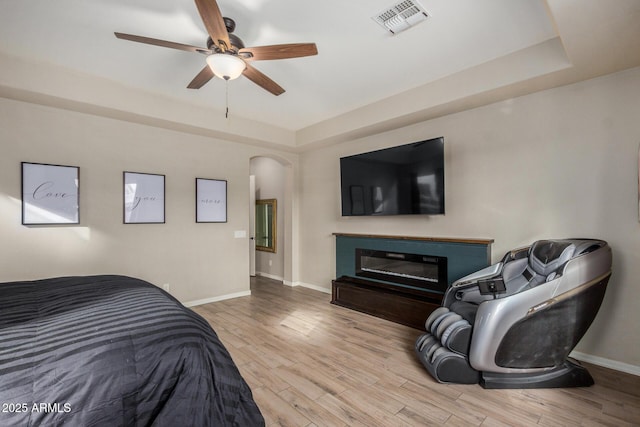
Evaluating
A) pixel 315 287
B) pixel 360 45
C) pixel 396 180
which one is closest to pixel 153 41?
pixel 360 45

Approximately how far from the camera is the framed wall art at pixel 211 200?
14.6 feet

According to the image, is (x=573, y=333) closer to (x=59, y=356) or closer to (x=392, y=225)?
(x=392, y=225)

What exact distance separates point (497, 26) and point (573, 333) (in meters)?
2.42

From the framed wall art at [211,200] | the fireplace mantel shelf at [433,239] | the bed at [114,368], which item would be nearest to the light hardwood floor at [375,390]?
the bed at [114,368]

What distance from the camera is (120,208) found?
3.76 meters

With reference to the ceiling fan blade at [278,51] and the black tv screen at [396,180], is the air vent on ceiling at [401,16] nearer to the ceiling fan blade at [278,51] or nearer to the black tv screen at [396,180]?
the ceiling fan blade at [278,51]

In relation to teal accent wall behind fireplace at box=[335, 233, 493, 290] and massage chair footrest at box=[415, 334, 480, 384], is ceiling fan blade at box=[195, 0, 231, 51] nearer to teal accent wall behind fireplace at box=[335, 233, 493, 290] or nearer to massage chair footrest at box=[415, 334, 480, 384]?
massage chair footrest at box=[415, 334, 480, 384]

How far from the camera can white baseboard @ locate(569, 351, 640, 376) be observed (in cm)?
247

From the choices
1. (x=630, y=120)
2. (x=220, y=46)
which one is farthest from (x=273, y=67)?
(x=630, y=120)

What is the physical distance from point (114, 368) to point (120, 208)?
3168 millimetres

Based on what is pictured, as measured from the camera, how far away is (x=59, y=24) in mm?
2340

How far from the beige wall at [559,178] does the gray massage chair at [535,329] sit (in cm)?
45

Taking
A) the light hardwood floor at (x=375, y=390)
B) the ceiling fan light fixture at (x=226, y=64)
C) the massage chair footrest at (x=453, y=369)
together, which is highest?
the ceiling fan light fixture at (x=226, y=64)

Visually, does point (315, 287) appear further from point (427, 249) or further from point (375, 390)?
point (375, 390)
